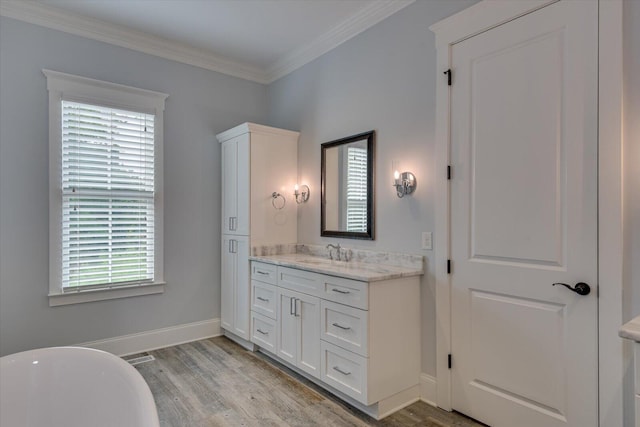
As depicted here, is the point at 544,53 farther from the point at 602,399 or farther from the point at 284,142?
the point at 284,142

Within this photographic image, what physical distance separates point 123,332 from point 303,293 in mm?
1894

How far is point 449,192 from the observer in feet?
7.87

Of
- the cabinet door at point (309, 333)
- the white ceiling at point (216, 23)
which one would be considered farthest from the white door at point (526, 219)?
the white ceiling at point (216, 23)

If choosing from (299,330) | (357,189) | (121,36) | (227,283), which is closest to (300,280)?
(299,330)

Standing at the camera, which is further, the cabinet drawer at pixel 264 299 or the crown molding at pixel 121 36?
the cabinet drawer at pixel 264 299

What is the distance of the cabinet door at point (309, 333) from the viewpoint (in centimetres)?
264

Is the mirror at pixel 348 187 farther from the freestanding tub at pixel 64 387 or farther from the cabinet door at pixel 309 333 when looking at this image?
the freestanding tub at pixel 64 387

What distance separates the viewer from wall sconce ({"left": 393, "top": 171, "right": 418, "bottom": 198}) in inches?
103

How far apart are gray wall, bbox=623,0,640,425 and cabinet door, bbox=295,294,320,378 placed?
1.75 metres

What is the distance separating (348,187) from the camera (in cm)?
319

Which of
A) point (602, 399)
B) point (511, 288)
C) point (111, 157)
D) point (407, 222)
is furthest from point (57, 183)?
point (602, 399)

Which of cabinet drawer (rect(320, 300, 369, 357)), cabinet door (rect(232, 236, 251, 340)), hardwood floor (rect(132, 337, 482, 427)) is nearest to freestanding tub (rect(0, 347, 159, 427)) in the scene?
hardwood floor (rect(132, 337, 482, 427))

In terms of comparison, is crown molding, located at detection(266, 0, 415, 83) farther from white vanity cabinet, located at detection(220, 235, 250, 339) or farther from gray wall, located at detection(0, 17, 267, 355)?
white vanity cabinet, located at detection(220, 235, 250, 339)

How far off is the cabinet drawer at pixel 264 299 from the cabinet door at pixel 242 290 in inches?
3.1
